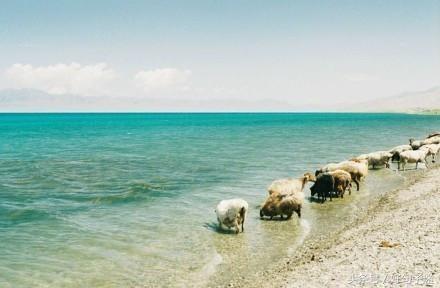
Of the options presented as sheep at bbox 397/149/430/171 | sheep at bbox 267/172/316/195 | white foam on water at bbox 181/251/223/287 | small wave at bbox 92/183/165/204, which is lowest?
white foam on water at bbox 181/251/223/287

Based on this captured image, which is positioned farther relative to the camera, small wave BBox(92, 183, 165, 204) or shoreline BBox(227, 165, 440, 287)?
small wave BBox(92, 183, 165, 204)

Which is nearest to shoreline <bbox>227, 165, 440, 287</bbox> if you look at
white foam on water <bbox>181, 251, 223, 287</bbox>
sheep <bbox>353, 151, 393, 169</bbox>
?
white foam on water <bbox>181, 251, 223, 287</bbox>

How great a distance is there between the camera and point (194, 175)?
34.3m

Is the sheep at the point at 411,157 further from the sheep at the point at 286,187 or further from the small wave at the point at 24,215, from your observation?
the small wave at the point at 24,215

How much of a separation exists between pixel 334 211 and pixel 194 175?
1427 centimetres

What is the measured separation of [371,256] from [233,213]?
6.86m

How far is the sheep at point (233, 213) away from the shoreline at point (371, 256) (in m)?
2.79

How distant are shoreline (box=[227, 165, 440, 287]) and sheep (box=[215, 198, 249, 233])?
9.15ft

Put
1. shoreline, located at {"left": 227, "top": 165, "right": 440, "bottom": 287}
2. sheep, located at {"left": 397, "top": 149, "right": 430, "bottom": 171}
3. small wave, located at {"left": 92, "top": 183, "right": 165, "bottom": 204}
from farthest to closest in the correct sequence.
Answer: sheep, located at {"left": 397, "top": 149, "right": 430, "bottom": 171} → small wave, located at {"left": 92, "top": 183, "right": 165, "bottom": 204} → shoreline, located at {"left": 227, "top": 165, "right": 440, "bottom": 287}

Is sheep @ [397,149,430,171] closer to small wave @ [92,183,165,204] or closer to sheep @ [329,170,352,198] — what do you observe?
sheep @ [329,170,352,198]

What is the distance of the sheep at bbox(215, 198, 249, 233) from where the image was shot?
1845 cm

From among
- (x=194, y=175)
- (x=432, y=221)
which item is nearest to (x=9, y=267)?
(x=432, y=221)

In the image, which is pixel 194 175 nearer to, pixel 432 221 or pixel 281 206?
pixel 281 206

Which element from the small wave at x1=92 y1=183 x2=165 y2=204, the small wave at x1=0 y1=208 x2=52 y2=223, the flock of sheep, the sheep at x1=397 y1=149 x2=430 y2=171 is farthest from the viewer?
the sheep at x1=397 y1=149 x2=430 y2=171
